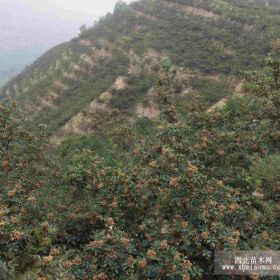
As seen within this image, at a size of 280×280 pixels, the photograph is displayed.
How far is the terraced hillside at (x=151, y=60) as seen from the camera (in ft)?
171

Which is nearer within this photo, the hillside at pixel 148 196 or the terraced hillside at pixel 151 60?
the hillside at pixel 148 196

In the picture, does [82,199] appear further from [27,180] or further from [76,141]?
[76,141]

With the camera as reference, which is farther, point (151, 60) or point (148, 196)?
point (151, 60)

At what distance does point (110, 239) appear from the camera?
9.80m

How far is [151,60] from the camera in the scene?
203 ft

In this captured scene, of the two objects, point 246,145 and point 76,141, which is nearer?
point 246,145

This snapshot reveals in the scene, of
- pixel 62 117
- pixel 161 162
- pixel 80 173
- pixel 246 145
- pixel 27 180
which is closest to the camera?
pixel 161 162

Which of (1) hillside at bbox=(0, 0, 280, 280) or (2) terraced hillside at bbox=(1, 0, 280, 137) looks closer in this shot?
(1) hillside at bbox=(0, 0, 280, 280)

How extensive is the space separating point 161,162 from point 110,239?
10.6ft

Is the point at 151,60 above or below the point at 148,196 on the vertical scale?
below

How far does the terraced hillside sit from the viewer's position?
52.2 metres

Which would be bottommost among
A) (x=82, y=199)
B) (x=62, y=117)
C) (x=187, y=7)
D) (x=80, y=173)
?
(x=62, y=117)

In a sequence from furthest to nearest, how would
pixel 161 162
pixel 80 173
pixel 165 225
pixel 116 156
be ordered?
pixel 116 156 < pixel 80 173 < pixel 161 162 < pixel 165 225

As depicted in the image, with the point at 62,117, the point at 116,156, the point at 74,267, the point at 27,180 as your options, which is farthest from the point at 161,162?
the point at 62,117
